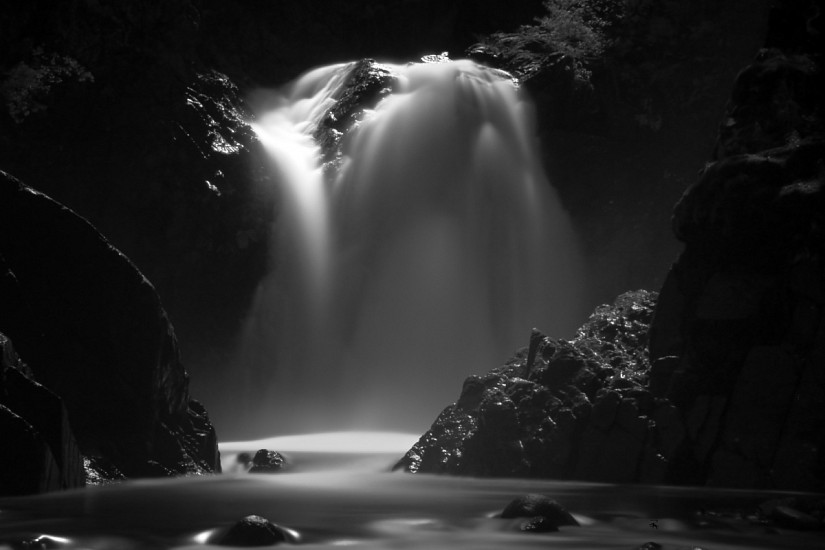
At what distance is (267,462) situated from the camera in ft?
44.5

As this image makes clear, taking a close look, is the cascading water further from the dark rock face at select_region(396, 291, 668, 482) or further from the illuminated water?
the illuminated water

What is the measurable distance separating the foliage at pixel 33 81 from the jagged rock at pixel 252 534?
14.9 m

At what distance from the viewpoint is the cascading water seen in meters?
19.2

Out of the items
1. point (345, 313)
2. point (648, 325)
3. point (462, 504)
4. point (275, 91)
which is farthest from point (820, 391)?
point (275, 91)

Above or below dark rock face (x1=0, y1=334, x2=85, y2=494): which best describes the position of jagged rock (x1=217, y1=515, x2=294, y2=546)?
below

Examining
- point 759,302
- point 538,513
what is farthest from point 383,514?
point 759,302

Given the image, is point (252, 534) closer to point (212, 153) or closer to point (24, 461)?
point (24, 461)

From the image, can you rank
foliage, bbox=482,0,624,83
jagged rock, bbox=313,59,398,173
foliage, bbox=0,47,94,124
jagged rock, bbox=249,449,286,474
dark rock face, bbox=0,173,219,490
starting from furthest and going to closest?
foliage, bbox=482,0,624,83
jagged rock, bbox=313,59,398,173
foliage, bbox=0,47,94,124
jagged rock, bbox=249,449,286,474
dark rock face, bbox=0,173,219,490

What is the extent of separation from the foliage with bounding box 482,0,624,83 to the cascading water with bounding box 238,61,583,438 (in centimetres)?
342

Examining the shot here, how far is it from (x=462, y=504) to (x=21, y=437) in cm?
459

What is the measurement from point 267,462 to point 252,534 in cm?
669

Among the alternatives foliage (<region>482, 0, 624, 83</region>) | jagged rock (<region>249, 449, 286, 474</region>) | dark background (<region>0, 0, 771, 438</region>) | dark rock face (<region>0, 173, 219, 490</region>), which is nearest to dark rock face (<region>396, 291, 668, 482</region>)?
jagged rock (<region>249, 449, 286, 474</region>)

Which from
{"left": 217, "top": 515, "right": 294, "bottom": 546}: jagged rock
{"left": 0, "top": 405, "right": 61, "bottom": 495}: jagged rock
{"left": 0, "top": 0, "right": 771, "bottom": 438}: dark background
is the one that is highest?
{"left": 0, "top": 0, "right": 771, "bottom": 438}: dark background

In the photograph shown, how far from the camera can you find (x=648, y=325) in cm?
1315
